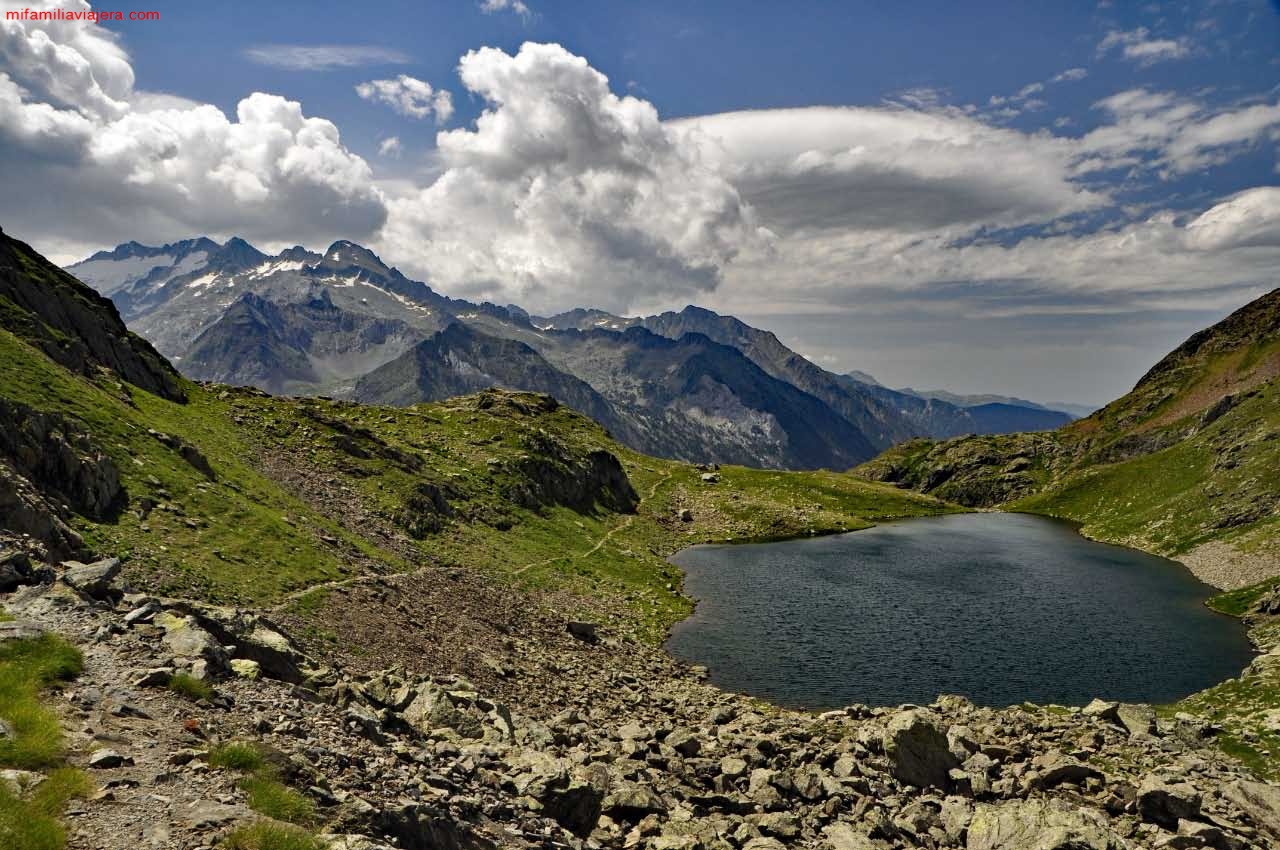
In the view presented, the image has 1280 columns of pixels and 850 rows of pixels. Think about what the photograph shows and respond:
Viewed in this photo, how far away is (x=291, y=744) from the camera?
1873 cm

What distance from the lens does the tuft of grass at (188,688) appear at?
19.7 m

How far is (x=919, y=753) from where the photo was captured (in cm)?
3578

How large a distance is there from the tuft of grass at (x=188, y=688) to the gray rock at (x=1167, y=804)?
41043 mm

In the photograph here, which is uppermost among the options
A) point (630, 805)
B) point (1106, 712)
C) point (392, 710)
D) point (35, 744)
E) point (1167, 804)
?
point (35, 744)

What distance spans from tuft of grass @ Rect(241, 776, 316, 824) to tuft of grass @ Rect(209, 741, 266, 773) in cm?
59

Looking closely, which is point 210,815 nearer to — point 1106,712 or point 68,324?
point 1106,712

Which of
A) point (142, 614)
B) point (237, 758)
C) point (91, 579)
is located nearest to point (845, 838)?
point (237, 758)

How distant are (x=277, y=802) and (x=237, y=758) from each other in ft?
7.07

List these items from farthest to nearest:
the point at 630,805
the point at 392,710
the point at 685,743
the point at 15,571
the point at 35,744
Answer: the point at 685,743
the point at 392,710
the point at 630,805
the point at 15,571
the point at 35,744

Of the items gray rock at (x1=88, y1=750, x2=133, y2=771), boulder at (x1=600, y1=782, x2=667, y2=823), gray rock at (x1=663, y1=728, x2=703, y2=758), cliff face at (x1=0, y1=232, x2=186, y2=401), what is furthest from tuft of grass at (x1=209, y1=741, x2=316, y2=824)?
cliff face at (x1=0, y1=232, x2=186, y2=401)

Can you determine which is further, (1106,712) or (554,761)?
(1106,712)

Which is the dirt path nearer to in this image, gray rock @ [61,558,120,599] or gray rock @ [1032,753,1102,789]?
gray rock @ [61,558,120,599]

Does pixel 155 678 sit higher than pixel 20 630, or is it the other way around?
pixel 20 630

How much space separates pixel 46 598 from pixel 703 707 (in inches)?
1579
